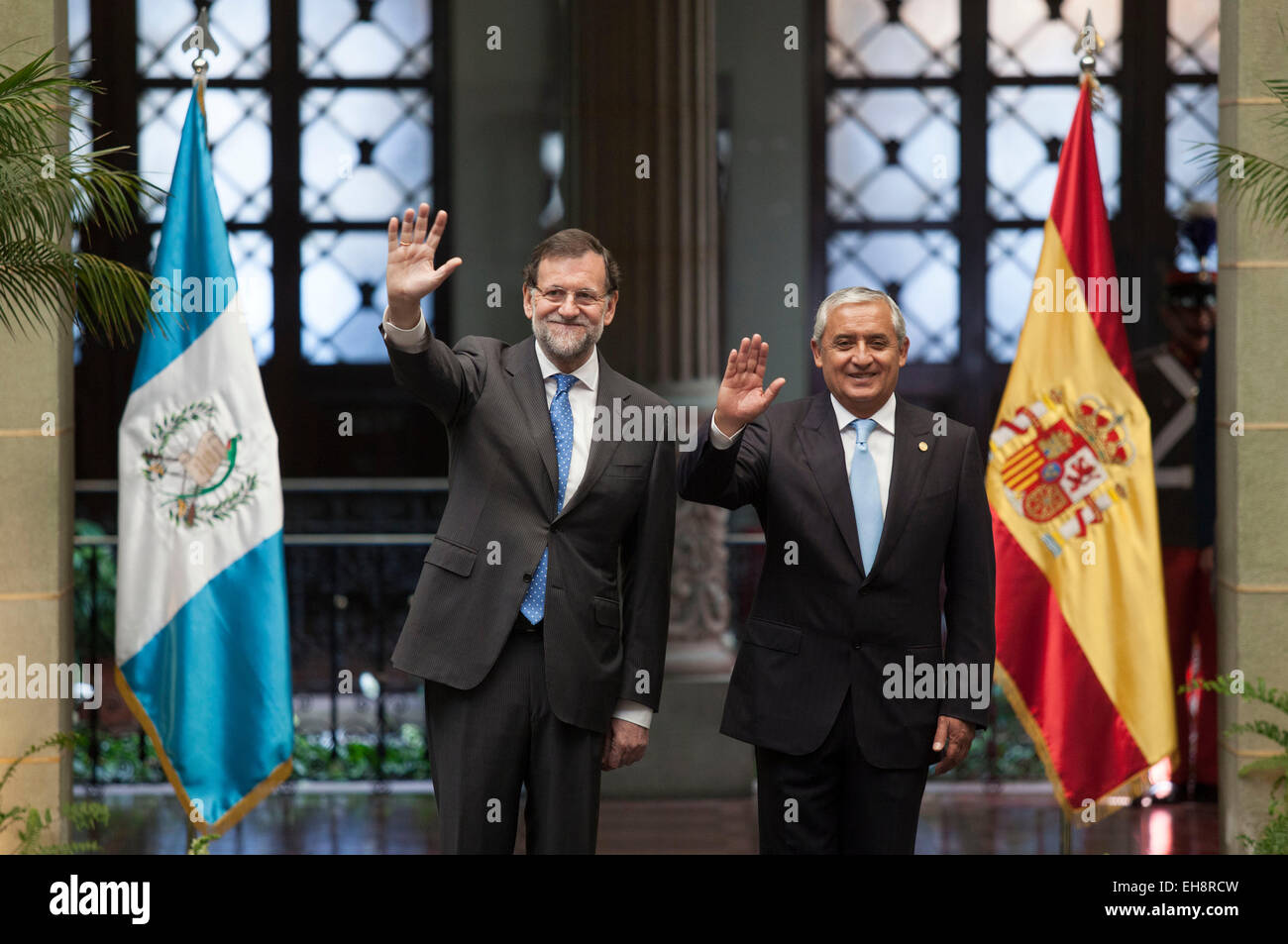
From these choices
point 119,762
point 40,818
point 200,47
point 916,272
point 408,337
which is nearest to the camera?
point 408,337

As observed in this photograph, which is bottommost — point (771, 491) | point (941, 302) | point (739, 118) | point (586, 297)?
point (771, 491)

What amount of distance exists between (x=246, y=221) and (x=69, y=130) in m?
5.23

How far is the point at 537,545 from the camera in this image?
3.07m

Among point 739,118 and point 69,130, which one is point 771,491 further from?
point 739,118

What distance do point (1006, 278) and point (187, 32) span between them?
5.47 m

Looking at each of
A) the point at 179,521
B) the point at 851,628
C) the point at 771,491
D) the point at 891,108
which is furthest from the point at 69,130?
the point at 891,108

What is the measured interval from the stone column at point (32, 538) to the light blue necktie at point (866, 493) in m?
2.43

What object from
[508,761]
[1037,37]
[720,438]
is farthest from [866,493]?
[1037,37]

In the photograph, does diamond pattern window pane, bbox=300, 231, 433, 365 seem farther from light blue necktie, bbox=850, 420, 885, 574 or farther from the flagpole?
light blue necktie, bbox=850, 420, 885, 574

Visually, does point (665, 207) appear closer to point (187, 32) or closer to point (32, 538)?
point (32, 538)

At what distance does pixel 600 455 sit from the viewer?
10.2 ft

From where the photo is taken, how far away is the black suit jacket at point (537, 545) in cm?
304

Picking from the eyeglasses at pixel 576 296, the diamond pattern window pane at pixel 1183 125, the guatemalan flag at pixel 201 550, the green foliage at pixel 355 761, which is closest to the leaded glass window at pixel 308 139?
the green foliage at pixel 355 761
